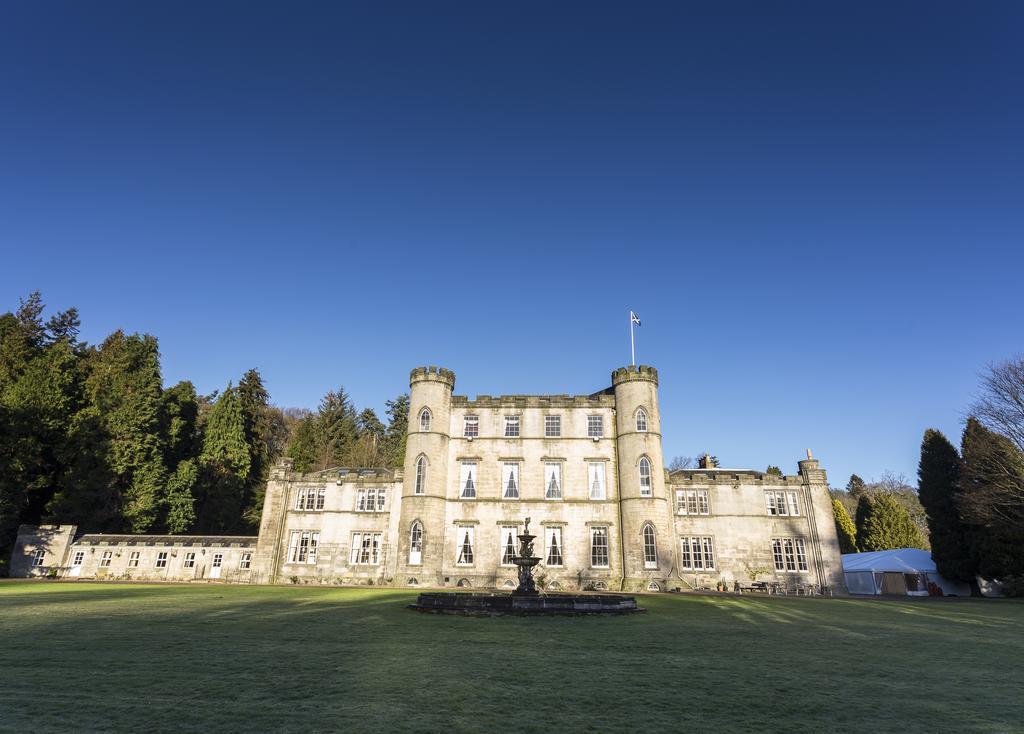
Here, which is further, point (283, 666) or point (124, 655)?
point (124, 655)

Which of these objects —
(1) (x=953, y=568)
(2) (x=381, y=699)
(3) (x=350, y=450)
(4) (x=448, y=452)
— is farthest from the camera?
(3) (x=350, y=450)

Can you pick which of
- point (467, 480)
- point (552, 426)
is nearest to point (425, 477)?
point (467, 480)

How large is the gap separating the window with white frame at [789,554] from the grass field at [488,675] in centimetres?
2137

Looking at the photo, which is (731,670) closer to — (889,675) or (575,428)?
(889,675)

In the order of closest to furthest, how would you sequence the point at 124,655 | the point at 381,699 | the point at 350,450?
the point at 381,699, the point at 124,655, the point at 350,450

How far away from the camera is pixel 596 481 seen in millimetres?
37719

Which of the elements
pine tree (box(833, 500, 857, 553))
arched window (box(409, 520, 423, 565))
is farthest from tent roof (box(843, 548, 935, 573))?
arched window (box(409, 520, 423, 565))

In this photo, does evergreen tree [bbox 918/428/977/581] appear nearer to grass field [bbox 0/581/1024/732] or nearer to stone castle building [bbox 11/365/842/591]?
stone castle building [bbox 11/365/842/591]

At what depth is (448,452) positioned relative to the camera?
3869 centimetres

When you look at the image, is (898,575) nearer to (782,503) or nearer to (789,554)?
(789,554)

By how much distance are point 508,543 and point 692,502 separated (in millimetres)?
12535

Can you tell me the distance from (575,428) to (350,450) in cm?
3869

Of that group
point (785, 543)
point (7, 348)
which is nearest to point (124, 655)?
point (785, 543)

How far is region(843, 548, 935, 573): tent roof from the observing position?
37.1 metres
